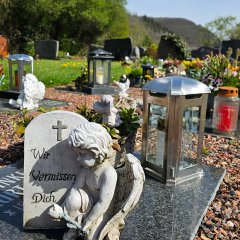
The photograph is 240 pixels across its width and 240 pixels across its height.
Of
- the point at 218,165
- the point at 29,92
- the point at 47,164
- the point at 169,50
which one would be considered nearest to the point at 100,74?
the point at 29,92

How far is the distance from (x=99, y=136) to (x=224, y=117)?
4.22 metres

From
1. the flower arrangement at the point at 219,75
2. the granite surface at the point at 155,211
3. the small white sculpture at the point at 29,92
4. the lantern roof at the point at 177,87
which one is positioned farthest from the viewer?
the small white sculpture at the point at 29,92

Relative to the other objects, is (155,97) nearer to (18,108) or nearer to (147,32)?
(18,108)

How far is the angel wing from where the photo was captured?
89.0 inches

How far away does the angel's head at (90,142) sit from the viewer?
2193 mm

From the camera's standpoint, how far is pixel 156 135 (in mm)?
3730

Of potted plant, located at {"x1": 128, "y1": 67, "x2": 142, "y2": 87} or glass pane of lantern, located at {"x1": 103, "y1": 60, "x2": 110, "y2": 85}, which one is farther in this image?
potted plant, located at {"x1": 128, "y1": 67, "x2": 142, "y2": 87}

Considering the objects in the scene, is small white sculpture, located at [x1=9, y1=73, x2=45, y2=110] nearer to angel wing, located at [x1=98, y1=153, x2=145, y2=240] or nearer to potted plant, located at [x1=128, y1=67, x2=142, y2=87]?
angel wing, located at [x1=98, y1=153, x2=145, y2=240]

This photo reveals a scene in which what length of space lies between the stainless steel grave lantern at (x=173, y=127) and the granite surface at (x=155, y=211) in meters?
0.16

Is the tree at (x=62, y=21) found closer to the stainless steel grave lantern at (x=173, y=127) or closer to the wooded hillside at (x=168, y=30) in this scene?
the wooded hillside at (x=168, y=30)

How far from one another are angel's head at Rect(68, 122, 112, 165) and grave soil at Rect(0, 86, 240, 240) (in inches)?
46.6

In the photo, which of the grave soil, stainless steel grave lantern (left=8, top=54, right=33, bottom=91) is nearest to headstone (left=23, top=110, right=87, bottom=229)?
the grave soil

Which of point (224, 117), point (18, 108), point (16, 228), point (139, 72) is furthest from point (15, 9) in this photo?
point (16, 228)

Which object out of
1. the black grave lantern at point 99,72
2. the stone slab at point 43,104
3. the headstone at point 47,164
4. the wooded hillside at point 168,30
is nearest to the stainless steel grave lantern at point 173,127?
the headstone at point 47,164
